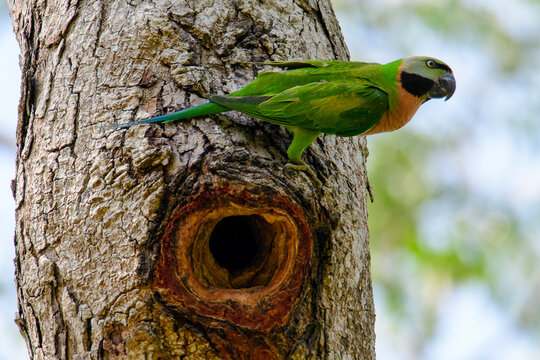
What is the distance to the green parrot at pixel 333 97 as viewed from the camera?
2.25 meters

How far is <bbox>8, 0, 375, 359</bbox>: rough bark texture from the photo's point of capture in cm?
199

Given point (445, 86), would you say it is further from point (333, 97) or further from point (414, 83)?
point (333, 97)

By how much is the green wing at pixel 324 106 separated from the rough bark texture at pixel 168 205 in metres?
0.10

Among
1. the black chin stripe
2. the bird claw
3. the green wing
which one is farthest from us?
the black chin stripe

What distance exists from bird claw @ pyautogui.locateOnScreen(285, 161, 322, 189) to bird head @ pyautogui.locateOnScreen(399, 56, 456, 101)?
85 cm

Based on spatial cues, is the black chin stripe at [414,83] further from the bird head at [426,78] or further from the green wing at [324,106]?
the green wing at [324,106]

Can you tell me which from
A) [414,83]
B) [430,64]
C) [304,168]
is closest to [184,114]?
[304,168]

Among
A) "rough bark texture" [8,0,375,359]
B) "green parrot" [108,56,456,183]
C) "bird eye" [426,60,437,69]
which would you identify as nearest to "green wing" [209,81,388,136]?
"green parrot" [108,56,456,183]

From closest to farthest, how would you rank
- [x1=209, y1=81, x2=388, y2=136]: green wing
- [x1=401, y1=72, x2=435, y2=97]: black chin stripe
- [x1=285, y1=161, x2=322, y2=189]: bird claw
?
[x1=285, y1=161, x2=322, y2=189]: bird claw → [x1=209, y1=81, x2=388, y2=136]: green wing → [x1=401, y1=72, x2=435, y2=97]: black chin stripe

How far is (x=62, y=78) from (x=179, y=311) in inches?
44.7

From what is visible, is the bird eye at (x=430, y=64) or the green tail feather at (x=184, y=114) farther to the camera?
the bird eye at (x=430, y=64)

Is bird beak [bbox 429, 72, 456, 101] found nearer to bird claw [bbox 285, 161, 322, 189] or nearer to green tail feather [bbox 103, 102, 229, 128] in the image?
bird claw [bbox 285, 161, 322, 189]

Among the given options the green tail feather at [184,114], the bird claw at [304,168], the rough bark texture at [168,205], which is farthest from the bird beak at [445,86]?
the green tail feather at [184,114]

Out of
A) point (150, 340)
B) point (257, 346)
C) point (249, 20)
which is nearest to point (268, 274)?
point (257, 346)
